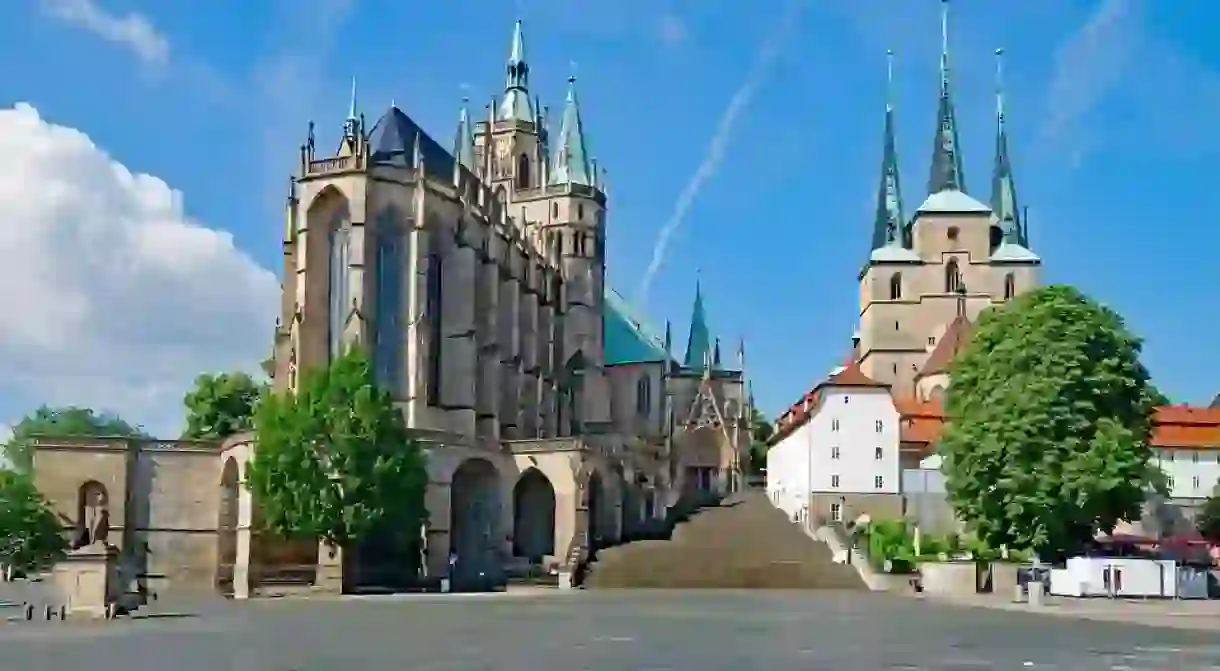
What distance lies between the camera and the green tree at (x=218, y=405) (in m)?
89.6

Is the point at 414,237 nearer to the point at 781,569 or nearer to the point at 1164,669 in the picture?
the point at 781,569

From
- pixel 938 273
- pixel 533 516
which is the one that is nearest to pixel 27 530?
pixel 533 516

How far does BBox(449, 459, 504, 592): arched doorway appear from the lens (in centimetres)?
6731

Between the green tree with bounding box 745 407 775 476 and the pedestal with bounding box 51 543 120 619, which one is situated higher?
the green tree with bounding box 745 407 775 476

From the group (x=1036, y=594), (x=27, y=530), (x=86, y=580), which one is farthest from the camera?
(x=27, y=530)

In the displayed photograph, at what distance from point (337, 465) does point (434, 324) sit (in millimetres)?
17661

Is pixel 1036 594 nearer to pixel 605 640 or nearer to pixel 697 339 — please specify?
pixel 605 640

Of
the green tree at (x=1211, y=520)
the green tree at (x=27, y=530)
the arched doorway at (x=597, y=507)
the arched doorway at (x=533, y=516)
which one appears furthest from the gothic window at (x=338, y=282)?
the green tree at (x=1211, y=520)

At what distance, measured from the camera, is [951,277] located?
4552 inches

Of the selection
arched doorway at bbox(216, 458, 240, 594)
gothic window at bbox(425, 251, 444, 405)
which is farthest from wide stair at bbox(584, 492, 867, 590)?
arched doorway at bbox(216, 458, 240, 594)

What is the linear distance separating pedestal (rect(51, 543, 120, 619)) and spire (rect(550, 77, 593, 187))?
72.1 m

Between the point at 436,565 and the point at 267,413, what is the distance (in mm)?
11450

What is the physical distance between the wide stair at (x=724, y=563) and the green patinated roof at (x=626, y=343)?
3977 cm

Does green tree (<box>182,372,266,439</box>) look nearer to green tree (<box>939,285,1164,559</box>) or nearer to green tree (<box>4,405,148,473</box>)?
green tree (<box>4,405,148,473</box>)
